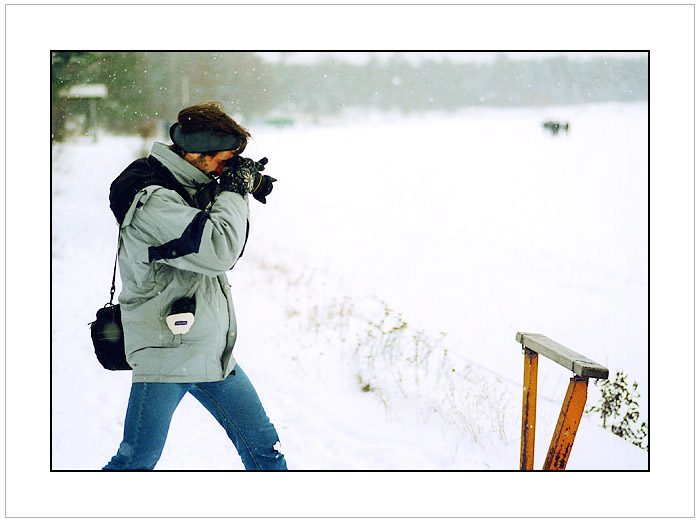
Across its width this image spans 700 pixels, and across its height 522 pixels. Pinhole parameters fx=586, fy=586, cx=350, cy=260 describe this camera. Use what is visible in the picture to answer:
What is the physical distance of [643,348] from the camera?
5.74 meters

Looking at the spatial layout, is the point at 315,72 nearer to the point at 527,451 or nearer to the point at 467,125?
the point at 467,125

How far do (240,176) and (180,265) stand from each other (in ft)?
1.27

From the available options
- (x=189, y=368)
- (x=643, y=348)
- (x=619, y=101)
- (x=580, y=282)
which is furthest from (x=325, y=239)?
(x=189, y=368)

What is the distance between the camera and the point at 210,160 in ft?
6.67

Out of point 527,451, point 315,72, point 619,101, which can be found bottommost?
point 527,451

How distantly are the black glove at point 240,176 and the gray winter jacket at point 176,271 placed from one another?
0.12ft

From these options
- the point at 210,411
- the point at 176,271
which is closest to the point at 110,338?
the point at 176,271

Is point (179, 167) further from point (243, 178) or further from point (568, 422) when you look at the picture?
point (568, 422)

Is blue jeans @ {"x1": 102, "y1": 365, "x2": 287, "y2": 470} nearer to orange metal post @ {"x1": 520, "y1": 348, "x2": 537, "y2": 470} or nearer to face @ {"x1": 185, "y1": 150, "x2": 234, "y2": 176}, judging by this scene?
face @ {"x1": 185, "y1": 150, "x2": 234, "y2": 176}

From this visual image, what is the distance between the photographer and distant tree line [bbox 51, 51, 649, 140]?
9906 mm

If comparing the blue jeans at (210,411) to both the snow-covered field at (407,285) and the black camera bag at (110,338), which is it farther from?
the snow-covered field at (407,285)

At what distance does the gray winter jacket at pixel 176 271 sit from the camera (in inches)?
69.8

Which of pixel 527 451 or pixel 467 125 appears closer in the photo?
pixel 527 451

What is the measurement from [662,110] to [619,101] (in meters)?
5.01
